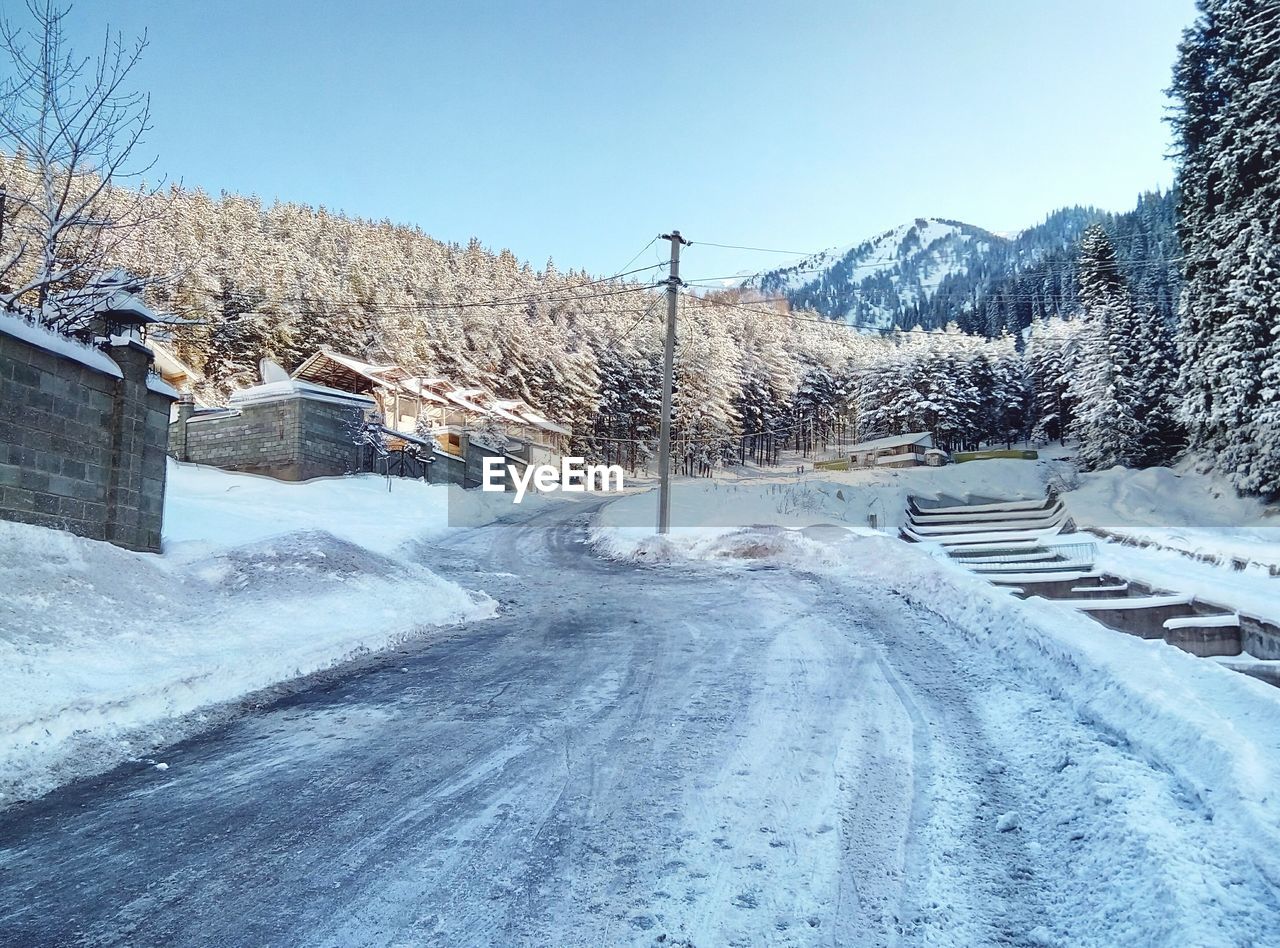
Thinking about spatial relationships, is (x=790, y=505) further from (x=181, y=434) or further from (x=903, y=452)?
(x=903, y=452)

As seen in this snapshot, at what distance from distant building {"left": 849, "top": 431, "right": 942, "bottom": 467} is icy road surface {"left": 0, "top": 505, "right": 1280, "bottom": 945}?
50.9m

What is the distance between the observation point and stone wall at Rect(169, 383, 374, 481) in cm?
2498

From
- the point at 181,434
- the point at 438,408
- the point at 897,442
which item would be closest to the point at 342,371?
the point at 438,408

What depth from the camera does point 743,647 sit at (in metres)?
7.16

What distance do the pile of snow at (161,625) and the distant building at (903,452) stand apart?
48.9 m

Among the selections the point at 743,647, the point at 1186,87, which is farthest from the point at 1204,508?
the point at 743,647

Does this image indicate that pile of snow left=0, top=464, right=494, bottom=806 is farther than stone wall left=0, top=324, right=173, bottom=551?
No

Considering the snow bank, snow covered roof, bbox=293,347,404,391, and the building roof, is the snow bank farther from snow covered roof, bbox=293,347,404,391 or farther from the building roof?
the building roof

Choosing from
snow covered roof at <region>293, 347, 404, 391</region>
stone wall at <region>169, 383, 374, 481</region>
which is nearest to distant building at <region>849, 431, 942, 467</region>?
snow covered roof at <region>293, 347, 404, 391</region>

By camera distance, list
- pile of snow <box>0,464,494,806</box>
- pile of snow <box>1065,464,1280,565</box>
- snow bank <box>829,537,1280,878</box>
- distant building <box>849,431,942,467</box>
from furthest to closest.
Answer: distant building <box>849,431,942,467</box> → pile of snow <box>1065,464,1280,565</box> → pile of snow <box>0,464,494,806</box> → snow bank <box>829,537,1280,878</box>

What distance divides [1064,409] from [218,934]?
70.6m

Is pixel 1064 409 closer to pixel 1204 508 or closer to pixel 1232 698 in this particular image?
pixel 1204 508

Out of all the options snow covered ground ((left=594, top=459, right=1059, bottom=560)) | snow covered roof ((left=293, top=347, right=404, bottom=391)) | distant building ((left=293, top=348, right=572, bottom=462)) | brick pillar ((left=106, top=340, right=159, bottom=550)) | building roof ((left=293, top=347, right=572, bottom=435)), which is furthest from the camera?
distant building ((left=293, top=348, right=572, bottom=462))

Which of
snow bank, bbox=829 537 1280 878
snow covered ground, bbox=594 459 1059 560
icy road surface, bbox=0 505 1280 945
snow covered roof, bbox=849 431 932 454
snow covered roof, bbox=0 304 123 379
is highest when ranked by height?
snow covered roof, bbox=849 431 932 454
